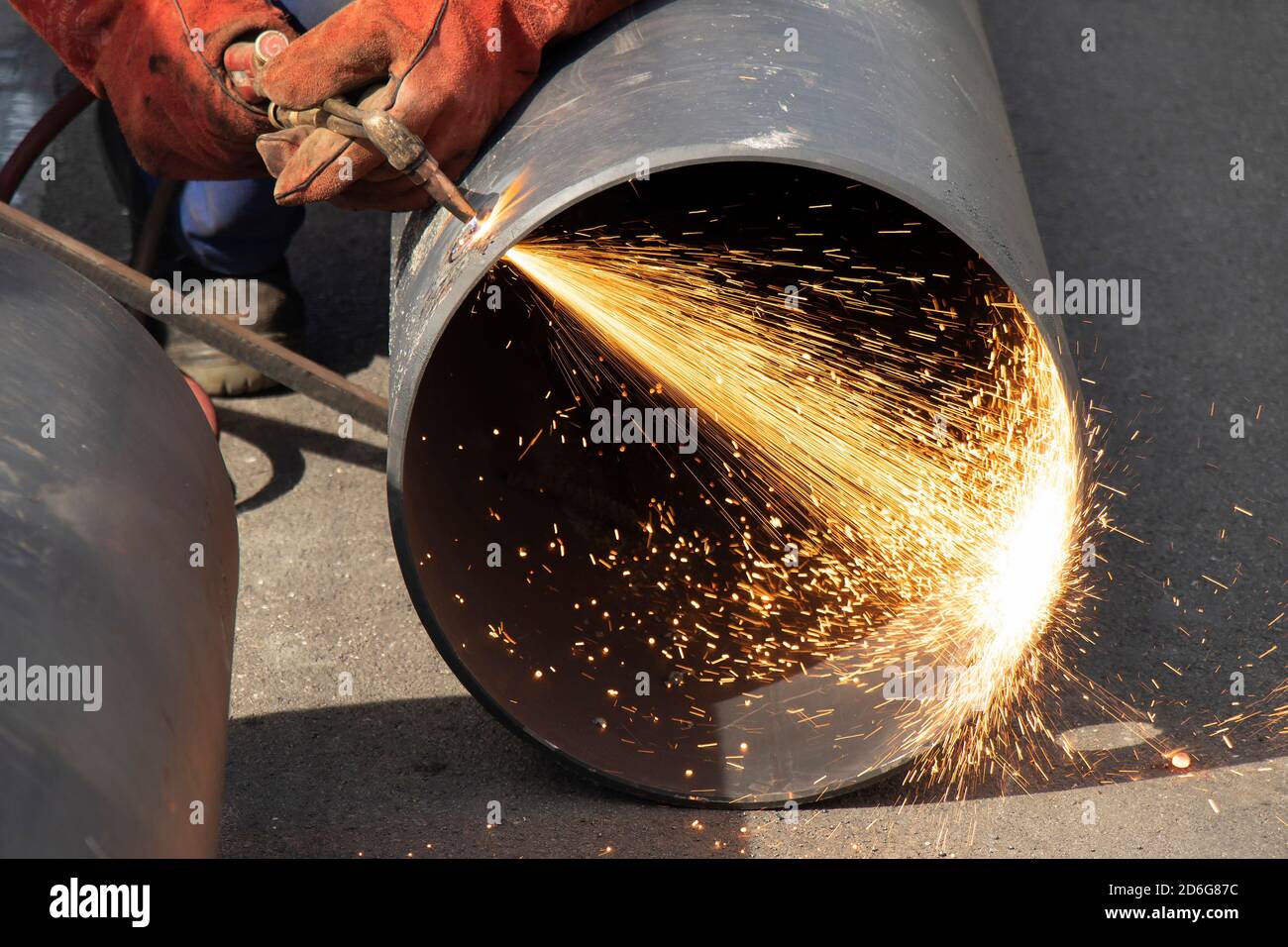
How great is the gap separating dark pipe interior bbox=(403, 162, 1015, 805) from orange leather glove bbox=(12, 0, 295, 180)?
0.57 metres

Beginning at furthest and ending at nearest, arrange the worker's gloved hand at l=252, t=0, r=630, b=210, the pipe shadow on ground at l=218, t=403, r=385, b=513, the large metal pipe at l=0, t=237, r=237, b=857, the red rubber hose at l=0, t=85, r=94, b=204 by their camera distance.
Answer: the pipe shadow on ground at l=218, t=403, r=385, b=513, the red rubber hose at l=0, t=85, r=94, b=204, the worker's gloved hand at l=252, t=0, r=630, b=210, the large metal pipe at l=0, t=237, r=237, b=857

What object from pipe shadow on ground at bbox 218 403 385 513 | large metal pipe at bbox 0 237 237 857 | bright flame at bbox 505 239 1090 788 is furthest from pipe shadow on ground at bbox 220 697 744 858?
pipe shadow on ground at bbox 218 403 385 513

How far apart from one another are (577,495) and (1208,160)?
7.74 feet

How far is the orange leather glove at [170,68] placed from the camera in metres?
2.29

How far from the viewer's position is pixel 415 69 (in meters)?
2.07

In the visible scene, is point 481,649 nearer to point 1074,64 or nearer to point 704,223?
point 704,223

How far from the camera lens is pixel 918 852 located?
2311 mm

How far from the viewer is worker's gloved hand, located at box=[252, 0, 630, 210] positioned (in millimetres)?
2070

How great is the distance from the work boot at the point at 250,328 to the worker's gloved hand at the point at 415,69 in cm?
139

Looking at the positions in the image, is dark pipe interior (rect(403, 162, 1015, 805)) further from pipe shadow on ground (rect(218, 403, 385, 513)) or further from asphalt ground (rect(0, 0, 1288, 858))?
pipe shadow on ground (rect(218, 403, 385, 513))

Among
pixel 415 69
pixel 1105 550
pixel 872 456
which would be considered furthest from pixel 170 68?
pixel 1105 550

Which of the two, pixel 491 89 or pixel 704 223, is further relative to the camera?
pixel 704 223

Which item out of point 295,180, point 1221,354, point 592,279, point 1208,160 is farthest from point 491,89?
point 1208,160

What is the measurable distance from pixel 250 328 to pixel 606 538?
1.29 metres
